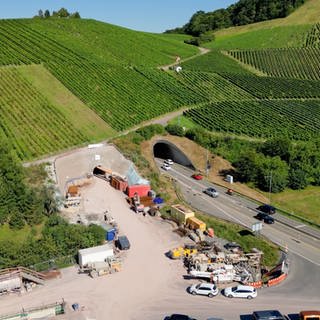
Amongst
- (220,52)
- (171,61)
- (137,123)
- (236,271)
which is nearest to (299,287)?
(236,271)

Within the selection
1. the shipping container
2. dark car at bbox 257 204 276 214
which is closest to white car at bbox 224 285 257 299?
dark car at bbox 257 204 276 214

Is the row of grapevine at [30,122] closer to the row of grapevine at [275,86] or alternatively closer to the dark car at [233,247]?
the dark car at [233,247]

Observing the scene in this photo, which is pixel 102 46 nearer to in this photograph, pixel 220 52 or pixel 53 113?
pixel 220 52

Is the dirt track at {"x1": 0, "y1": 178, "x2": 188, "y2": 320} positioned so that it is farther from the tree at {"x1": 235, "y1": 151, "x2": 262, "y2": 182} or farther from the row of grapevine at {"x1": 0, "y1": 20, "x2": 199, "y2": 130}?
the row of grapevine at {"x1": 0, "y1": 20, "x2": 199, "y2": 130}

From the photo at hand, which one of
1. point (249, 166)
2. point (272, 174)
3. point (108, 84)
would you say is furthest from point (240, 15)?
point (272, 174)

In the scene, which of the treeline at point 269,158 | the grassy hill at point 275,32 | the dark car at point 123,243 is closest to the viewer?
the dark car at point 123,243

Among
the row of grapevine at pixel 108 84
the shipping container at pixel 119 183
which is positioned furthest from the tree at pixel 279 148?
the shipping container at pixel 119 183

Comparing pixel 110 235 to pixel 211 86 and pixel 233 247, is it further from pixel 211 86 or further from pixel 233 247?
pixel 211 86
